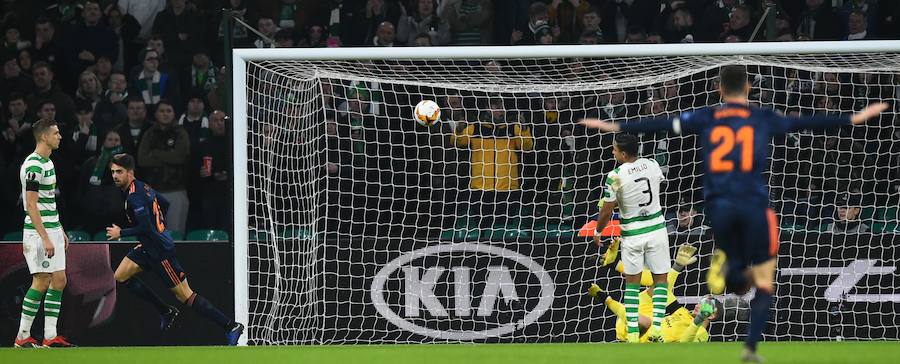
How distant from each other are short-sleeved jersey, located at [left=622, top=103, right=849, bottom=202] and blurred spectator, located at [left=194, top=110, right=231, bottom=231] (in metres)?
6.87

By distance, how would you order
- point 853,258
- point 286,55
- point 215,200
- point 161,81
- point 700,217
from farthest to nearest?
1. point 161,81
2. point 215,200
3. point 700,217
4. point 853,258
5. point 286,55

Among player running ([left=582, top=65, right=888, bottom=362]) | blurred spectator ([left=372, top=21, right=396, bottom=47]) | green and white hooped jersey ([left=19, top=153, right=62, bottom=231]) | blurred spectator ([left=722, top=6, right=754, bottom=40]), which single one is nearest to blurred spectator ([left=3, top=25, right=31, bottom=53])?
blurred spectator ([left=372, top=21, right=396, bottom=47])

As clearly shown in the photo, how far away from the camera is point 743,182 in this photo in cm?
613

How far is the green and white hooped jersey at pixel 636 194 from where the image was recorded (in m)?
9.38

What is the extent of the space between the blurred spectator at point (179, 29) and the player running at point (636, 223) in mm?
5967

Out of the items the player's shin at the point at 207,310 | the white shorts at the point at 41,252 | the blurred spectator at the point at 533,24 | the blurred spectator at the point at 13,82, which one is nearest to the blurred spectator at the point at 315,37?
the blurred spectator at the point at 533,24

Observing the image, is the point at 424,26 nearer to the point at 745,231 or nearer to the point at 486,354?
the point at 486,354

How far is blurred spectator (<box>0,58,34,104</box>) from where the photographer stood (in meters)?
13.5

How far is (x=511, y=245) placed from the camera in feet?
36.0

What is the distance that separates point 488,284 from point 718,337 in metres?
2.18

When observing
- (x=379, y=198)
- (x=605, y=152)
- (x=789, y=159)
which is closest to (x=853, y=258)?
(x=789, y=159)

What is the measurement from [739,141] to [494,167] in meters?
5.08

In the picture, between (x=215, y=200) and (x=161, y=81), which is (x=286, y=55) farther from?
(x=161, y=81)

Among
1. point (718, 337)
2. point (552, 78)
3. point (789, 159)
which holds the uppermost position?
point (552, 78)
